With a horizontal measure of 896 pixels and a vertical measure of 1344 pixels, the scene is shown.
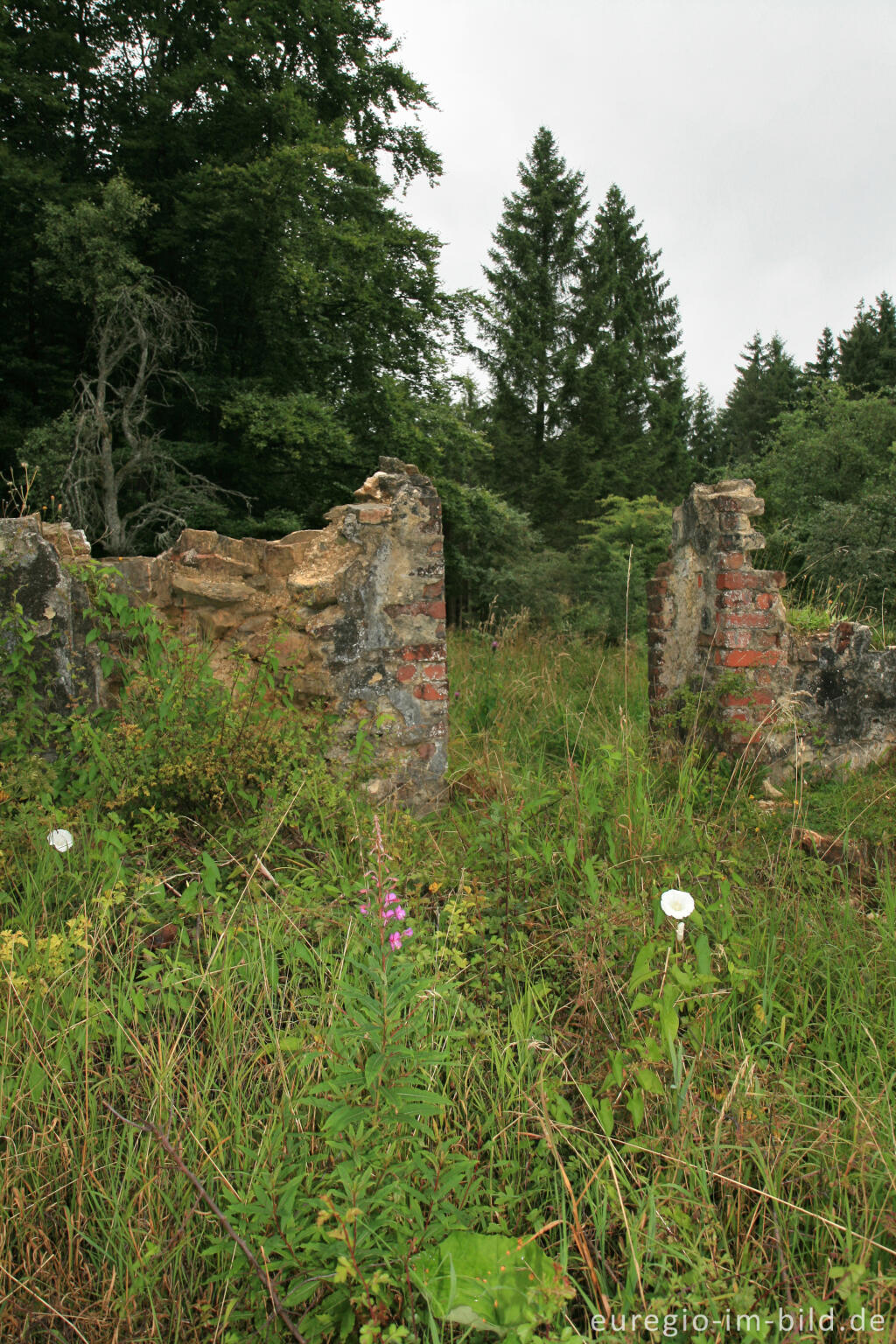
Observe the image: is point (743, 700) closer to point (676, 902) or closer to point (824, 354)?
point (676, 902)

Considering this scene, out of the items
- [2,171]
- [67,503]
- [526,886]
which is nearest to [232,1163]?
[526,886]

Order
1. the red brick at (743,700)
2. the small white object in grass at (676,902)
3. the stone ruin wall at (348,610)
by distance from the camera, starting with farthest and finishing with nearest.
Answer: the red brick at (743,700)
the stone ruin wall at (348,610)
the small white object in grass at (676,902)

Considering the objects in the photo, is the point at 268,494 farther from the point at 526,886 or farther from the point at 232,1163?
the point at 232,1163

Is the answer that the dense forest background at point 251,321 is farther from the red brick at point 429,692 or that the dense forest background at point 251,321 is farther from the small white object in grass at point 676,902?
the small white object in grass at point 676,902

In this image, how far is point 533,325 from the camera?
19.6 meters

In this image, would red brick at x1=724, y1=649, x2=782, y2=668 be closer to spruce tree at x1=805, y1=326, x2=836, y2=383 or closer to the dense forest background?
the dense forest background

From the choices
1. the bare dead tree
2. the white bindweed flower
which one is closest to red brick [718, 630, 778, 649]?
the white bindweed flower

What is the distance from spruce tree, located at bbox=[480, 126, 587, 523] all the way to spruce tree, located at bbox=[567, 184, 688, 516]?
60 cm

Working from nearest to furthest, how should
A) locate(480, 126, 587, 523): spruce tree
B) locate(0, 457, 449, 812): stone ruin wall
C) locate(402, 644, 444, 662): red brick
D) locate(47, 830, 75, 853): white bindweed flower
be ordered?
locate(47, 830, 75, 853): white bindweed flower → locate(0, 457, 449, 812): stone ruin wall → locate(402, 644, 444, 662): red brick → locate(480, 126, 587, 523): spruce tree

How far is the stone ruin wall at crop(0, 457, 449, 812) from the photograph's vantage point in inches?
141

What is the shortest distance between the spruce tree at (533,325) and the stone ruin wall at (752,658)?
1500cm

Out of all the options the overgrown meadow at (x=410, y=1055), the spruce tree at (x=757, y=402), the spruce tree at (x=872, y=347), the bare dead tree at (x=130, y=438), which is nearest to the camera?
the overgrown meadow at (x=410, y=1055)

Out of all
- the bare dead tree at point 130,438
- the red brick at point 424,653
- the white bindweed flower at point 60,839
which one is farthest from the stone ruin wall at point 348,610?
the bare dead tree at point 130,438

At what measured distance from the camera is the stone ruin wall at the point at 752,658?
409 cm
